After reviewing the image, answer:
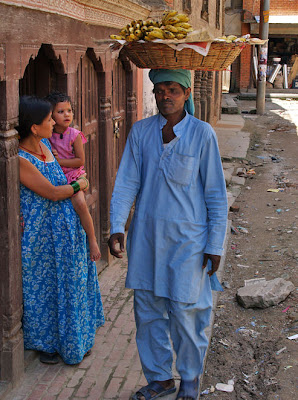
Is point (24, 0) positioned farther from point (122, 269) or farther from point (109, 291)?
point (122, 269)

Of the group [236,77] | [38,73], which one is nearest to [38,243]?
[38,73]

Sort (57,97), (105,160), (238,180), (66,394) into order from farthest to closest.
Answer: (238,180) < (105,160) < (57,97) < (66,394)

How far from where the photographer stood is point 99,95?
5.71 metres

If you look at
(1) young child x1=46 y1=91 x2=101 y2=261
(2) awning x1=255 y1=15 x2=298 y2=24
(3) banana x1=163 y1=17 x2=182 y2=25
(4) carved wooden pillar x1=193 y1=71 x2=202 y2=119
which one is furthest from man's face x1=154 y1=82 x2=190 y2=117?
(2) awning x1=255 y1=15 x2=298 y2=24

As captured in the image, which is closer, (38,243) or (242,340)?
(38,243)

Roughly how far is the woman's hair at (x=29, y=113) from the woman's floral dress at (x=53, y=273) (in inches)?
6.3

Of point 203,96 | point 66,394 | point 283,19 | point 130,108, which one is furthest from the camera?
point 283,19

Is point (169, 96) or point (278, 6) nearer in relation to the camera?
point (169, 96)

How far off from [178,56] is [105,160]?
2.69 meters

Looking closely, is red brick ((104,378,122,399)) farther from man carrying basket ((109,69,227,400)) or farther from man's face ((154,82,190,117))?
man's face ((154,82,190,117))

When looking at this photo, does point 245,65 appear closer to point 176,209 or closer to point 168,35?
point 168,35

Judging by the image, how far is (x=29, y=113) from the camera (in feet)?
11.7

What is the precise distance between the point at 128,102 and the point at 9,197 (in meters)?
3.68

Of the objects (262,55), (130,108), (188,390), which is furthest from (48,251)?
(262,55)
